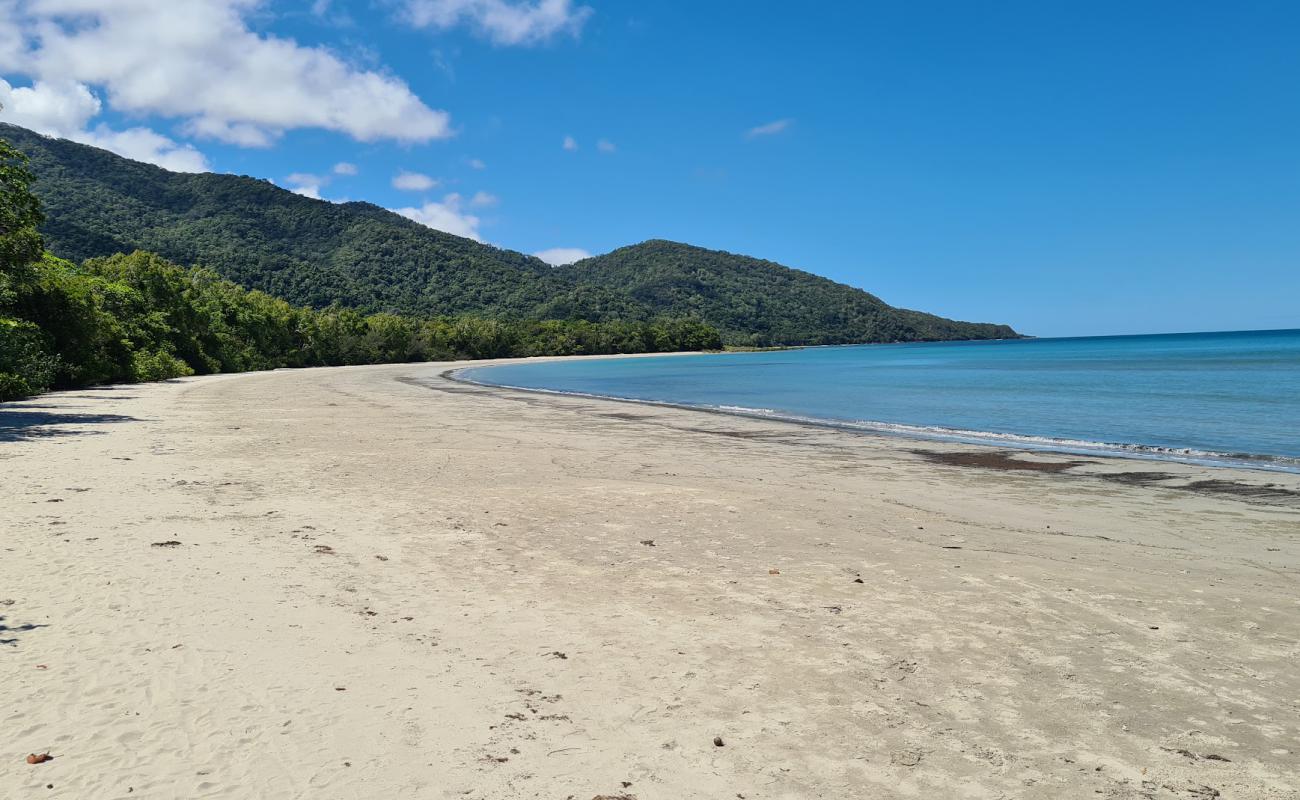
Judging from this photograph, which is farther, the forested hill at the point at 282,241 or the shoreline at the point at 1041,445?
the forested hill at the point at 282,241

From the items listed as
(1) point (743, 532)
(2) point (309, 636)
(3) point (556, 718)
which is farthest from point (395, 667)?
(1) point (743, 532)

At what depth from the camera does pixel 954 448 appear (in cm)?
1992

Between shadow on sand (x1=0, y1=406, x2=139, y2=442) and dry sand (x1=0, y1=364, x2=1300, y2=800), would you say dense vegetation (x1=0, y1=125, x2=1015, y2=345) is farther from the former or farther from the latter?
dry sand (x1=0, y1=364, x2=1300, y2=800)

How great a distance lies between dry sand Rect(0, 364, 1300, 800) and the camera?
13.7 feet

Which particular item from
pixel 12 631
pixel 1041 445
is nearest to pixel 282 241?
pixel 1041 445

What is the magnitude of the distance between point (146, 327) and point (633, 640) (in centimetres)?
5129

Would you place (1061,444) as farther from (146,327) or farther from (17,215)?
(146,327)

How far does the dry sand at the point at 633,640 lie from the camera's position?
4.17 meters

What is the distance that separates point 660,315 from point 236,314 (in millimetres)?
125918

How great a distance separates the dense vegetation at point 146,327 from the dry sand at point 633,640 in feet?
50.0

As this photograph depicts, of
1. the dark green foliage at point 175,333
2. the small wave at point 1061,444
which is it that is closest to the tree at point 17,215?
the dark green foliage at point 175,333

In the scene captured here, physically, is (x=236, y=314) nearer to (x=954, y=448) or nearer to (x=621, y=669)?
(x=954, y=448)

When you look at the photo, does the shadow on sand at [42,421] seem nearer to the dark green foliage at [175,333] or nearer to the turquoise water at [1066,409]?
the dark green foliage at [175,333]

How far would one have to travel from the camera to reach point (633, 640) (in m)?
6.03
